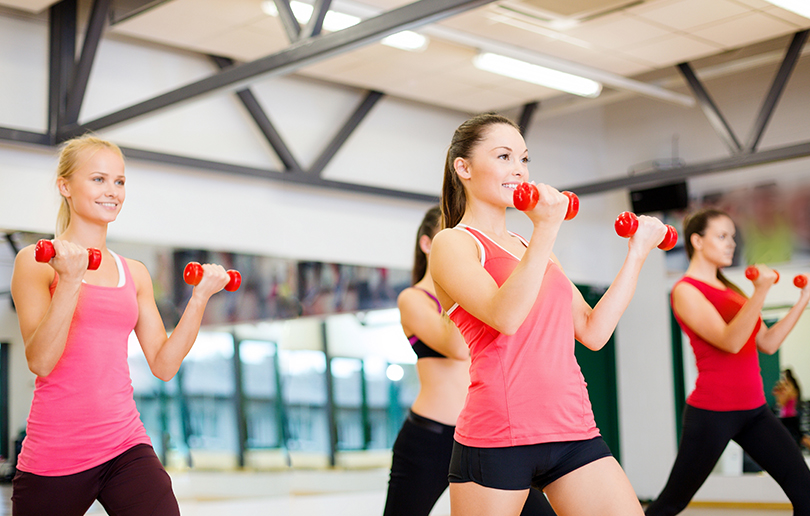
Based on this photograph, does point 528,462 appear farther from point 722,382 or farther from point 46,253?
point 722,382

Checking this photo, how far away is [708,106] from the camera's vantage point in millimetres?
6797

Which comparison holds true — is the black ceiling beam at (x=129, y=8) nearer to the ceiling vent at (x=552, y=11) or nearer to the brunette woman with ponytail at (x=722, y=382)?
the ceiling vent at (x=552, y=11)

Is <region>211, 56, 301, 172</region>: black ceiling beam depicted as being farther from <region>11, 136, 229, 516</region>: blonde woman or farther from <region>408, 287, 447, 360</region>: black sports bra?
<region>11, 136, 229, 516</region>: blonde woman

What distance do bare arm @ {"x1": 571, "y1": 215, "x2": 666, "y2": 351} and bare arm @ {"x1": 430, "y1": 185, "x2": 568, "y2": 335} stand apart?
285 millimetres

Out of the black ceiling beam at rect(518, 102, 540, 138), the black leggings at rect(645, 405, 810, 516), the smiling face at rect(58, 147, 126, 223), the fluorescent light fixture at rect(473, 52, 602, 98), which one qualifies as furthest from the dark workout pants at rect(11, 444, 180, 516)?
the black ceiling beam at rect(518, 102, 540, 138)

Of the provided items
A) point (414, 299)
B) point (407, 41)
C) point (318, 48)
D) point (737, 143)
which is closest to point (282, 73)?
point (318, 48)

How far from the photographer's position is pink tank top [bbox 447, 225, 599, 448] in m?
1.85

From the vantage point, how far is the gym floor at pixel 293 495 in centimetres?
622

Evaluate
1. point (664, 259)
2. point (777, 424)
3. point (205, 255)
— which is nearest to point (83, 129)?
point (205, 255)

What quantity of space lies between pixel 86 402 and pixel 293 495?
4826 mm

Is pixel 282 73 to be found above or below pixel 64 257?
above

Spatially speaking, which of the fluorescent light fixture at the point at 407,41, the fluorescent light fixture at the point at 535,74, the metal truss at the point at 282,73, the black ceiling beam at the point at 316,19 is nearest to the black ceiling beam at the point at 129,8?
the metal truss at the point at 282,73

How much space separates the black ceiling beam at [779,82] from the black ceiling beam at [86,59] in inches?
190

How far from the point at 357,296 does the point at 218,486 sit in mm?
1961
